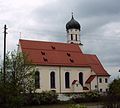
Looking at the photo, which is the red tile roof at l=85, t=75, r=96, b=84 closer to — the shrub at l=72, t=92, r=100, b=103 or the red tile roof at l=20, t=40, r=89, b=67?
the red tile roof at l=20, t=40, r=89, b=67

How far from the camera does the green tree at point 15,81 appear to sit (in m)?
27.2

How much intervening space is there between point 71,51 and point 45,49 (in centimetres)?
680

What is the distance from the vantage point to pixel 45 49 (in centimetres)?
6819

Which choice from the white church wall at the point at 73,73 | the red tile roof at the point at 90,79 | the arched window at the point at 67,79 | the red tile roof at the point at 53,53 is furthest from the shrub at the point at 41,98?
the red tile roof at the point at 90,79

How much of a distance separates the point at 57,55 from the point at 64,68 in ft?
11.0

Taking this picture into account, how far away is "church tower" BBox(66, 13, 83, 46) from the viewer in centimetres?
7981

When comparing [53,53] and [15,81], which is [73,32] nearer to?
[53,53]

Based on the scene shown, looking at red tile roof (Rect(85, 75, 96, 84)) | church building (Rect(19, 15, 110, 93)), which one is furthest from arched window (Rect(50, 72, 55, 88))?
red tile roof (Rect(85, 75, 96, 84))

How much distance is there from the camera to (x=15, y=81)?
30594 millimetres

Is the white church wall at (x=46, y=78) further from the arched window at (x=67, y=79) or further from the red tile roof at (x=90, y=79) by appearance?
the red tile roof at (x=90, y=79)

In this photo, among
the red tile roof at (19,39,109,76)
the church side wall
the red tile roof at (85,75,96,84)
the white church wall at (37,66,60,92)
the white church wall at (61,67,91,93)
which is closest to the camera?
the white church wall at (37,66,60,92)

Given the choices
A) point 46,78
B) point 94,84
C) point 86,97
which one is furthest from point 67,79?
point 86,97

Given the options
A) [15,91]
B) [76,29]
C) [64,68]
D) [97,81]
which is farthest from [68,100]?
[76,29]

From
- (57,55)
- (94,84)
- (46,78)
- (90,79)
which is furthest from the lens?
(90,79)
